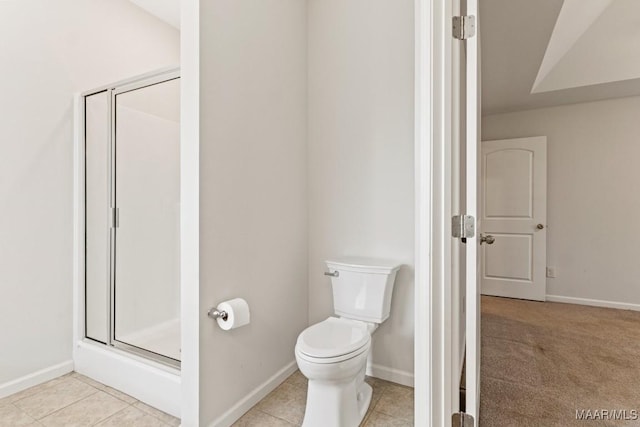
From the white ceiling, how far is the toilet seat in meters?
2.57

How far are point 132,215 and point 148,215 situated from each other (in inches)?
4.0

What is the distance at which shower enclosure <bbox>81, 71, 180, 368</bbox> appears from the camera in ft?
6.77

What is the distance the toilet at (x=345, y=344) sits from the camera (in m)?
1.42

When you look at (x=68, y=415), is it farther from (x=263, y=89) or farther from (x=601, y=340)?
(x=601, y=340)

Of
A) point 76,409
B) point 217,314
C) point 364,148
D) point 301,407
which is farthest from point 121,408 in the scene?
point 364,148

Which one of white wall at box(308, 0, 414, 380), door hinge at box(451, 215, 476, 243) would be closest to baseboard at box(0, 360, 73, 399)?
white wall at box(308, 0, 414, 380)

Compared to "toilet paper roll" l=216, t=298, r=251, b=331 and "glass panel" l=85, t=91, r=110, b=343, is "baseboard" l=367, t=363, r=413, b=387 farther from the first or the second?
"glass panel" l=85, t=91, r=110, b=343

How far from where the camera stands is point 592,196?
3512 millimetres

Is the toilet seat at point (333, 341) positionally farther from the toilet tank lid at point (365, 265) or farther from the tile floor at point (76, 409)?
the tile floor at point (76, 409)

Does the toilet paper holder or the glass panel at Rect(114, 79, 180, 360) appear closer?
the toilet paper holder

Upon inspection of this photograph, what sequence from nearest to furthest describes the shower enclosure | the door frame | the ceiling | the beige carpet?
the door frame < the beige carpet < the shower enclosure < the ceiling

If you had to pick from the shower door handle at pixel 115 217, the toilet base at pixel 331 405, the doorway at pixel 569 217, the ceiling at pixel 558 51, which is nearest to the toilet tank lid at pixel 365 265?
the toilet base at pixel 331 405

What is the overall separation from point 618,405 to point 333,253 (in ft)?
5.69

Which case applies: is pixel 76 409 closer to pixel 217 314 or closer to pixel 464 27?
pixel 217 314
